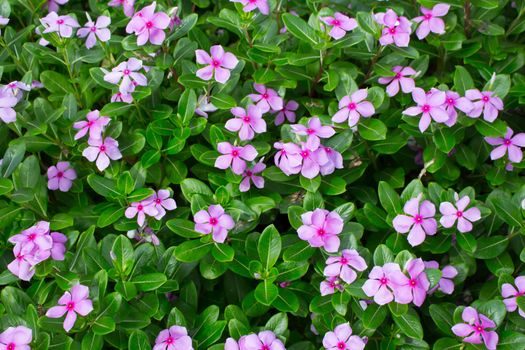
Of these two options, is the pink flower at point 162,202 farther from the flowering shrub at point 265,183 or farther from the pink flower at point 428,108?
the pink flower at point 428,108

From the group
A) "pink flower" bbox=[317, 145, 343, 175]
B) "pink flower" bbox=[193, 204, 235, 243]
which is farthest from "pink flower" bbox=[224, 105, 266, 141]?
"pink flower" bbox=[193, 204, 235, 243]

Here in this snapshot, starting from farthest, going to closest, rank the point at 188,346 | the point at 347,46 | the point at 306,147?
the point at 347,46, the point at 306,147, the point at 188,346

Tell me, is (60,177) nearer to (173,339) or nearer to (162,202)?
(162,202)

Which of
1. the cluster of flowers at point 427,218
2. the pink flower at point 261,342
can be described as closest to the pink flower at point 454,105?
the cluster of flowers at point 427,218

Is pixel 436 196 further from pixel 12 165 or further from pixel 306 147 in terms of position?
pixel 12 165

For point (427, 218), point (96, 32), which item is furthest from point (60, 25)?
point (427, 218)

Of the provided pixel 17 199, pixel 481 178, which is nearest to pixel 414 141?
pixel 481 178

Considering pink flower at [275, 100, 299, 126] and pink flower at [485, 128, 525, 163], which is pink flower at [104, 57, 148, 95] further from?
pink flower at [485, 128, 525, 163]
